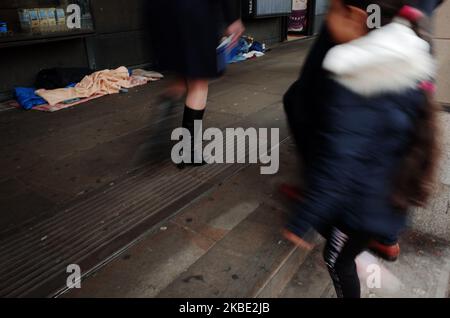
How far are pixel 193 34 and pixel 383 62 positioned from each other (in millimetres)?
1777

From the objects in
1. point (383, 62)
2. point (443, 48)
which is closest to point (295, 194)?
point (383, 62)

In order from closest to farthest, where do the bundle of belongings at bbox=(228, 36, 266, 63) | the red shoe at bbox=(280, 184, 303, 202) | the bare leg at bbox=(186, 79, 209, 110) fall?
the red shoe at bbox=(280, 184, 303, 202)
the bare leg at bbox=(186, 79, 209, 110)
the bundle of belongings at bbox=(228, 36, 266, 63)

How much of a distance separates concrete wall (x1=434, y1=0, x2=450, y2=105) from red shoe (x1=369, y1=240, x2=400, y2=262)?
119 inches

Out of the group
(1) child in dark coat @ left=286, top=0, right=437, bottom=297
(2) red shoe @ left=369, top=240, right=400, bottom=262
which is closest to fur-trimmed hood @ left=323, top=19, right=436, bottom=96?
(1) child in dark coat @ left=286, top=0, right=437, bottom=297

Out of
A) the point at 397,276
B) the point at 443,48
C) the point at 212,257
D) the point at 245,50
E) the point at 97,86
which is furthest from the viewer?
the point at 245,50

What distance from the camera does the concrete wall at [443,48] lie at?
13.5ft

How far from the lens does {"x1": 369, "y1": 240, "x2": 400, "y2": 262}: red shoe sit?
2006 mm

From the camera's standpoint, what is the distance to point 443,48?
4223 millimetres

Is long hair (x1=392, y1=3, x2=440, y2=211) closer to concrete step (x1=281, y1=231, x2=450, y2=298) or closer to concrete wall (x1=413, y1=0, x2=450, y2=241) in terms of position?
concrete wall (x1=413, y1=0, x2=450, y2=241)

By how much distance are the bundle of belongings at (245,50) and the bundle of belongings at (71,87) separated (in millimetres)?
2247

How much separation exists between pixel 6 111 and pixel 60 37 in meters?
1.32

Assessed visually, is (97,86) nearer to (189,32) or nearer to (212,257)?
(189,32)

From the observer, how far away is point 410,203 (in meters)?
1.44
